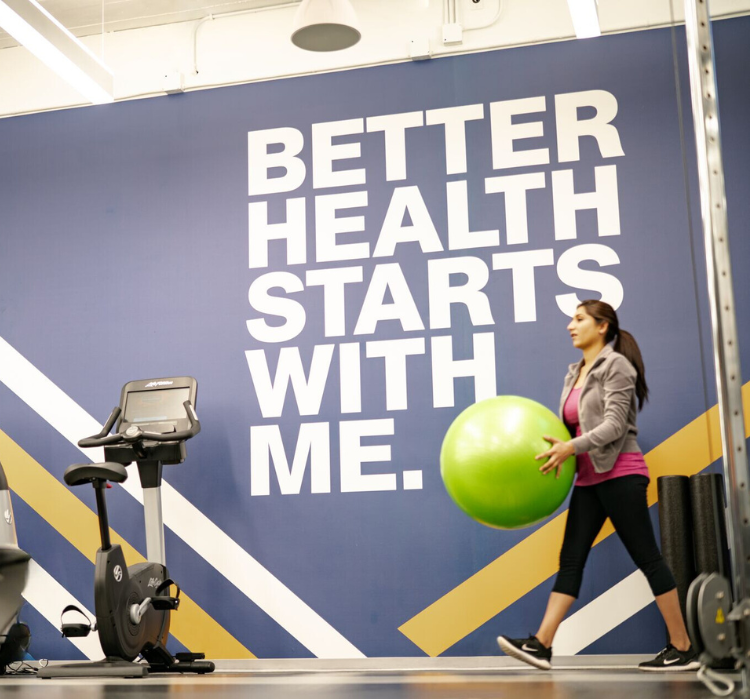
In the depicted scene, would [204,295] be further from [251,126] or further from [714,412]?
[714,412]

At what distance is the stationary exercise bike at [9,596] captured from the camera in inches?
185

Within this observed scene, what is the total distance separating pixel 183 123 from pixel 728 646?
4.37 meters

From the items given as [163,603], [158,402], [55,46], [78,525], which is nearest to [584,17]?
[55,46]

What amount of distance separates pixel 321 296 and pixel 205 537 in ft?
4.63

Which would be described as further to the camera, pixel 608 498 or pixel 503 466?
pixel 608 498

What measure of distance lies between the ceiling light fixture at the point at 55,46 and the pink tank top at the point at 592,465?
297cm

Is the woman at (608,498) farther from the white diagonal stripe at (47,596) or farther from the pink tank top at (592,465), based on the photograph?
the white diagonal stripe at (47,596)

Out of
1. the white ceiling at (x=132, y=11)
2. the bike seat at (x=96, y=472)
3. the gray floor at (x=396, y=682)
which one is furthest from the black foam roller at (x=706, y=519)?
the white ceiling at (x=132, y=11)

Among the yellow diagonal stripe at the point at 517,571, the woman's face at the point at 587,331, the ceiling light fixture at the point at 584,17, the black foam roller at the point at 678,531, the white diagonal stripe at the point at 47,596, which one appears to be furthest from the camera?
the white diagonal stripe at the point at 47,596

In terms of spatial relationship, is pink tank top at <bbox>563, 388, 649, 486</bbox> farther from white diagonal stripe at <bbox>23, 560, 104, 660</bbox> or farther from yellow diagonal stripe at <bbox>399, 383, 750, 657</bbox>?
white diagonal stripe at <bbox>23, 560, 104, 660</bbox>

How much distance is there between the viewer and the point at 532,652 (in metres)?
3.97

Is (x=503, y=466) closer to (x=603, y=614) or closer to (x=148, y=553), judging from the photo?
(x=603, y=614)

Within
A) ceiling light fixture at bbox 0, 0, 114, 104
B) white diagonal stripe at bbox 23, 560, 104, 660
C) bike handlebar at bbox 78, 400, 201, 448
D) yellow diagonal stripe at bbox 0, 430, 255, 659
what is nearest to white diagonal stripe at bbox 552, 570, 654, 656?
yellow diagonal stripe at bbox 0, 430, 255, 659

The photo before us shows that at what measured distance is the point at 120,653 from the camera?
4.18m
